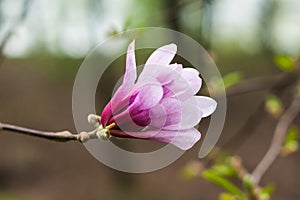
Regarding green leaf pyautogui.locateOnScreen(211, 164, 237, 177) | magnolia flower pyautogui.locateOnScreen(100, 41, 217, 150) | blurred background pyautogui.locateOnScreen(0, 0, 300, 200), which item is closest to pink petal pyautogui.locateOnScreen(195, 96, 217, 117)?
magnolia flower pyautogui.locateOnScreen(100, 41, 217, 150)

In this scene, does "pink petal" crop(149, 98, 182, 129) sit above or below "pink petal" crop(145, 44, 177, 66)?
below

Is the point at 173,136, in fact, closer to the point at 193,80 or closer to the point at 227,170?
the point at 193,80

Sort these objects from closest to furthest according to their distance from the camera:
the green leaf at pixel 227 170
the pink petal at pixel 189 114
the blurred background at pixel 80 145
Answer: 1. the pink petal at pixel 189 114
2. the green leaf at pixel 227 170
3. the blurred background at pixel 80 145

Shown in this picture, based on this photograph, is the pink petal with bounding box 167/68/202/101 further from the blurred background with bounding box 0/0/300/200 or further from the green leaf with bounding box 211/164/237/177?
the blurred background with bounding box 0/0/300/200

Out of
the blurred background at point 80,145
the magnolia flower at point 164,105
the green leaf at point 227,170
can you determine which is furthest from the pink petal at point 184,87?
the blurred background at point 80,145

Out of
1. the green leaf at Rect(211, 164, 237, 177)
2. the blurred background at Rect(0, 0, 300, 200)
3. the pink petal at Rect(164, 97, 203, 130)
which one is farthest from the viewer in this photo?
the blurred background at Rect(0, 0, 300, 200)

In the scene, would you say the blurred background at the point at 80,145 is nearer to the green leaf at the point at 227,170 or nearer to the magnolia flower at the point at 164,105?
the green leaf at the point at 227,170

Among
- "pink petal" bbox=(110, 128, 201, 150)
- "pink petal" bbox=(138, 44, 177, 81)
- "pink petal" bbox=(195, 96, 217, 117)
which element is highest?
"pink petal" bbox=(138, 44, 177, 81)

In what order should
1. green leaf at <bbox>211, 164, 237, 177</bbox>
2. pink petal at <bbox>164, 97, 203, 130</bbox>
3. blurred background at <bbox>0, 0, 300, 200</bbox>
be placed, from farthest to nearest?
blurred background at <bbox>0, 0, 300, 200</bbox>, green leaf at <bbox>211, 164, 237, 177</bbox>, pink petal at <bbox>164, 97, 203, 130</bbox>

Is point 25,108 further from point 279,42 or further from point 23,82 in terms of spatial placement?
point 279,42
